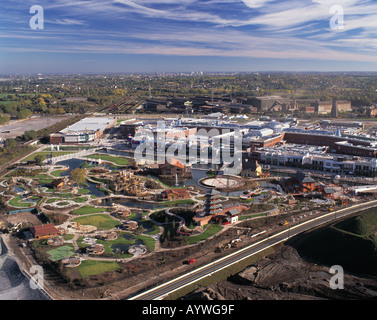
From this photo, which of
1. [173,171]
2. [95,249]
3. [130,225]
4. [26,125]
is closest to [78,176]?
[173,171]

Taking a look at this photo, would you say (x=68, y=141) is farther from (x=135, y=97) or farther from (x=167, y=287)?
(x=135, y=97)

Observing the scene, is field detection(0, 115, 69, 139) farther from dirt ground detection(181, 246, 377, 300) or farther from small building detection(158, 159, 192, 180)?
dirt ground detection(181, 246, 377, 300)

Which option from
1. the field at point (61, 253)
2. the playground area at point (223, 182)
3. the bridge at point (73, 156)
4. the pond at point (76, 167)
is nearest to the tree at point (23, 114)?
the bridge at point (73, 156)

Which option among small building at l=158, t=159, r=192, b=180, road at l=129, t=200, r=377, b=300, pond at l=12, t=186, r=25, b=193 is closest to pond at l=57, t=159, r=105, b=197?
pond at l=12, t=186, r=25, b=193

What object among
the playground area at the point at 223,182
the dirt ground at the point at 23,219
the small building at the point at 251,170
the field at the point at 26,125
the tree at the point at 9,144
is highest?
the field at the point at 26,125

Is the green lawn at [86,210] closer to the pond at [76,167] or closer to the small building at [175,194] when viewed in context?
the pond at [76,167]
